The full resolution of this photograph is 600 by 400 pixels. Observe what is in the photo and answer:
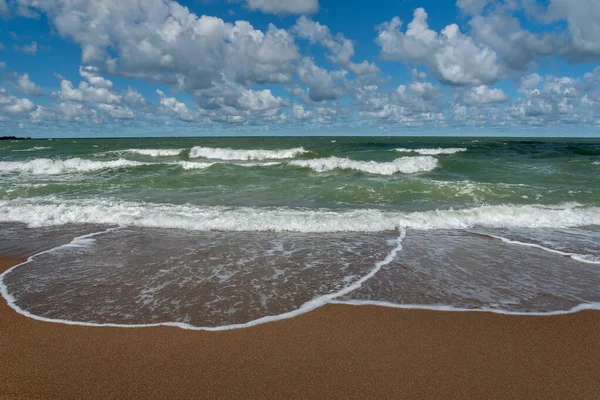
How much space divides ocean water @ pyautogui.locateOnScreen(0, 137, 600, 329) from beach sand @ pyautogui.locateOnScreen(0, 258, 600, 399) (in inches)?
12.6

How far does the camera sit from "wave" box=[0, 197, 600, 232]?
834cm

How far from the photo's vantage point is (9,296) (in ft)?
15.3

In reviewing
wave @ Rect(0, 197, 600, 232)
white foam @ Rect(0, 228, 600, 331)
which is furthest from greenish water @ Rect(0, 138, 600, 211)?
white foam @ Rect(0, 228, 600, 331)

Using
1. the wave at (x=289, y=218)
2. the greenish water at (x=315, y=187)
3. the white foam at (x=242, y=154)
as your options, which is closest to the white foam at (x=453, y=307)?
the wave at (x=289, y=218)

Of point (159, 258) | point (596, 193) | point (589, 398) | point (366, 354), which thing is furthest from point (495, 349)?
point (596, 193)

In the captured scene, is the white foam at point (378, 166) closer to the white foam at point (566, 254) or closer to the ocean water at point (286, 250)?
the ocean water at point (286, 250)

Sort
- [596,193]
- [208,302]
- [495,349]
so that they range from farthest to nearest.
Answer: [596,193], [208,302], [495,349]

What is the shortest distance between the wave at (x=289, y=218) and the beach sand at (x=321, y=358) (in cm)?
428

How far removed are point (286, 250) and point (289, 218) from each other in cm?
→ 214

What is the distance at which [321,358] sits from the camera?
3.31m

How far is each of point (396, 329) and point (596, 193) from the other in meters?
12.9

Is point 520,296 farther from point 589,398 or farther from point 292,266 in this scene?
point 292,266

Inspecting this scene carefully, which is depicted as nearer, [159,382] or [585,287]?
[159,382]

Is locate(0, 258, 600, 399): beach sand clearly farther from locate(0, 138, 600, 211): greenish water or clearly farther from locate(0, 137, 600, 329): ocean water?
locate(0, 138, 600, 211): greenish water
